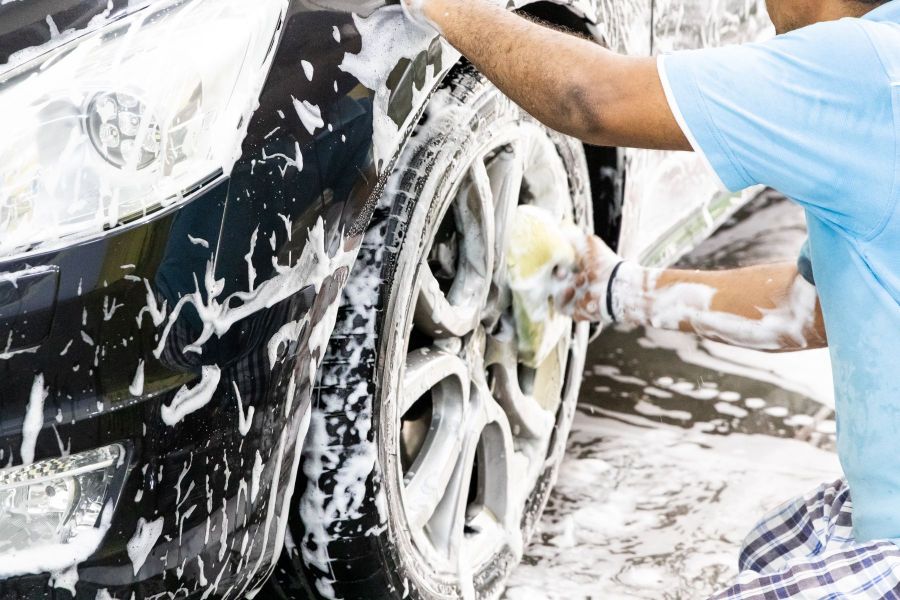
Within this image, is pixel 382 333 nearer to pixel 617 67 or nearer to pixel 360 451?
pixel 360 451

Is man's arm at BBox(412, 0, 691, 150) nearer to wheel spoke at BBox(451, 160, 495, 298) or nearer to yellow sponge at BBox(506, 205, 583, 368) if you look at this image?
wheel spoke at BBox(451, 160, 495, 298)

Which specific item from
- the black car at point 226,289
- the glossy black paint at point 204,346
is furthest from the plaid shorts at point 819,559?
A: the glossy black paint at point 204,346

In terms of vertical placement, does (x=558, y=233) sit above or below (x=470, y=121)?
below

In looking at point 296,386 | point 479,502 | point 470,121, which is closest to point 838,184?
point 470,121

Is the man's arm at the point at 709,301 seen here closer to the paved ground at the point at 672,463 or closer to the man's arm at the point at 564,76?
the paved ground at the point at 672,463

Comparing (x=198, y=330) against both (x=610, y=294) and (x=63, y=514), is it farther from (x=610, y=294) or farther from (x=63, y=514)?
(x=610, y=294)

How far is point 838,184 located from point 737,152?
0.43 feet

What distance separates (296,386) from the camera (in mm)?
1441

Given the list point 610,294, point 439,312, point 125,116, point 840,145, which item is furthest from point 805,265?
point 125,116

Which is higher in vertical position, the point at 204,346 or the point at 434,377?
the point at 204,346

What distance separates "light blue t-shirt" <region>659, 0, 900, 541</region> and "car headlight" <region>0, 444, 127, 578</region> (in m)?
0.83

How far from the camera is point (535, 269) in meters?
2.06

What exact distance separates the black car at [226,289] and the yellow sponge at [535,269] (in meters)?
0.19

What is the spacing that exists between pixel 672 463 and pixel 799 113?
60.3 inches
